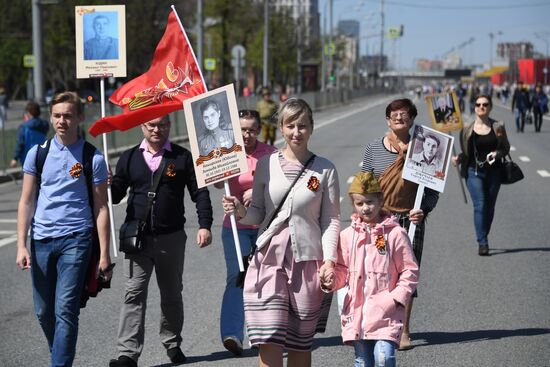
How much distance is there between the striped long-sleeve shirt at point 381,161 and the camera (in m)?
6.86

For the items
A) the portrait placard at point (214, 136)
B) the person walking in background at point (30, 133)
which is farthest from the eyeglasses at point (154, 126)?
the person walking in background at point (30, 133)

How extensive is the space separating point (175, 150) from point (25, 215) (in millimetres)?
1081

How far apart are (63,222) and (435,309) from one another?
360cm

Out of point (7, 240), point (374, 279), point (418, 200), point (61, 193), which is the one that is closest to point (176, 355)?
point (61, 193)

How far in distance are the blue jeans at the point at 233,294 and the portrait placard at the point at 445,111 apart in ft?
6.34

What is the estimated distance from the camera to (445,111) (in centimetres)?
831

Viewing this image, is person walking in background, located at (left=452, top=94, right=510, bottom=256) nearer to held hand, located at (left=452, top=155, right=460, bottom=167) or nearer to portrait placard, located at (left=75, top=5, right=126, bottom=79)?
held hand, located at (left=452, top=155, right=460, bottom=167)

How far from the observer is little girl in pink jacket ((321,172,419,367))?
541 centimetres

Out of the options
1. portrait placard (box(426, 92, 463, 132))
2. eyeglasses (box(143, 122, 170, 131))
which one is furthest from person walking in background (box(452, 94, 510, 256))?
eyeglasses (box(143, 122, 170, 131))

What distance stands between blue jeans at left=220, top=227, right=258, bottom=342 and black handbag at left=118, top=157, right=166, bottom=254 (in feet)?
2.45

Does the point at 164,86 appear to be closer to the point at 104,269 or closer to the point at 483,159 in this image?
the point at 104,269

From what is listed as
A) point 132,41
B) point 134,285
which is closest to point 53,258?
point 134,285

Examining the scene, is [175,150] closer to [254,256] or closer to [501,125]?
[254,256]

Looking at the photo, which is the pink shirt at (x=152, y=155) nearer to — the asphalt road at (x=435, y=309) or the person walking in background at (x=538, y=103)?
the asphalt road at (x=435, y=309)
